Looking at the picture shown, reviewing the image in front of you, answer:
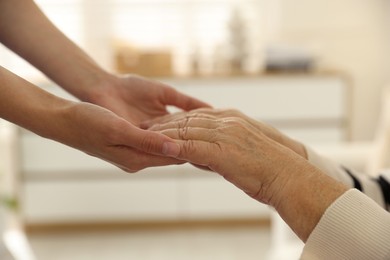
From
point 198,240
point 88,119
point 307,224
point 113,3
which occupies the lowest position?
point 198,240

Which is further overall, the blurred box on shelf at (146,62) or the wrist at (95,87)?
the blurred box on shelf at (146,62)

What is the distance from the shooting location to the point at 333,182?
0.92 meters

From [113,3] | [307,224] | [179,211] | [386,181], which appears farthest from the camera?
[113,3]

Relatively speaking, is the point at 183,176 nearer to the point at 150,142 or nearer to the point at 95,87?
the point at 95,87

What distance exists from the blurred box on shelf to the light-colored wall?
0.95 meters

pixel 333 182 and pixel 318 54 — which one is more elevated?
pixel 333 182

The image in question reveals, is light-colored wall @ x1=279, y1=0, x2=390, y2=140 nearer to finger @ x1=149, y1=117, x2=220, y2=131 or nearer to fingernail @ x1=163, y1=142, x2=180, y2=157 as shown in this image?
finger @ x1=149, y1=117, x2=220, y2=131

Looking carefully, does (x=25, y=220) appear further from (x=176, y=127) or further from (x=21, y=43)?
(x=176, y=127)

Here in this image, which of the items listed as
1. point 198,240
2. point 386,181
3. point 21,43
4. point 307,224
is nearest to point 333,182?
point 307,224

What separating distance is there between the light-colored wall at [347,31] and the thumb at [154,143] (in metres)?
3.43

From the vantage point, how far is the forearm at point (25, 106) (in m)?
0.95

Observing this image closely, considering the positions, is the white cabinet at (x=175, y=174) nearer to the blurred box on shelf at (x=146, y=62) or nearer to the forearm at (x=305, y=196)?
the blurred box on shelf at (x=146, y=62)

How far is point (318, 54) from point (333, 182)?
3.24m

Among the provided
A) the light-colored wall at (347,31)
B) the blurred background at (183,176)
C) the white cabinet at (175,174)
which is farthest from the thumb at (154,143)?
the light-colored wall at (347,31)
